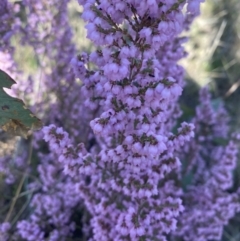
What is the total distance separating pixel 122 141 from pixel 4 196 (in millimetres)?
950

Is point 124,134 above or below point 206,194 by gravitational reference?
below

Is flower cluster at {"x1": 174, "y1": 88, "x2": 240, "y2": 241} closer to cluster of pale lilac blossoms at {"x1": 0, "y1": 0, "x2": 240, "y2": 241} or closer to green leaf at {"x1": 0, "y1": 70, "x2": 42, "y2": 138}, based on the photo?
cluster of pale lilac blossoms at {"x1": 0, "y1": 0, "x2": 240, "y2": 241}

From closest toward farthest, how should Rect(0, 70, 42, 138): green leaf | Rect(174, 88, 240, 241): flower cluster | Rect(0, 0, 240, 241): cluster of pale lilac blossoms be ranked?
Rect(0, 0, 240, 241): cluster of pale lilac blossoms, Rect(0, 70, 42, 138): green leaf, Rect(174, 88, 240, 241): flower cluster

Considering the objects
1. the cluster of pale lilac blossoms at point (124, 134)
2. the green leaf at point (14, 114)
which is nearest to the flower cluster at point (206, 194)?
the cluster of pale lilac blossoms at point (124, 134)

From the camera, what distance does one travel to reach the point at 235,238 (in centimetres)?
227

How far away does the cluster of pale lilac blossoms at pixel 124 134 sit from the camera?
1.03 m

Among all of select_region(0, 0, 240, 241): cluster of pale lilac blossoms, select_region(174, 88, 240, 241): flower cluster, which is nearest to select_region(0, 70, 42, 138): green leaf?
select_region(0, 0, 240, 241): cluster of pale lilac blossoms

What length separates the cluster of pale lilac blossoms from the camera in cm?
103

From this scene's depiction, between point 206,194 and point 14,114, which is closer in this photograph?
point 14,114

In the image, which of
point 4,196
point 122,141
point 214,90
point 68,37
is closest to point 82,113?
point 68,37

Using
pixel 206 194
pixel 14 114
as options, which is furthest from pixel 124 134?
pixel 206 194

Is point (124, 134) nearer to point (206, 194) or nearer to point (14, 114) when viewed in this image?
point (14, 114)

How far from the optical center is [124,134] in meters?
1.22

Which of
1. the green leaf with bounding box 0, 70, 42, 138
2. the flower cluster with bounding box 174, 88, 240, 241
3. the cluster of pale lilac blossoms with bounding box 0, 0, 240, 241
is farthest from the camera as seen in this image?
the flower cluster with bounding box 174, 88, 240, 241
